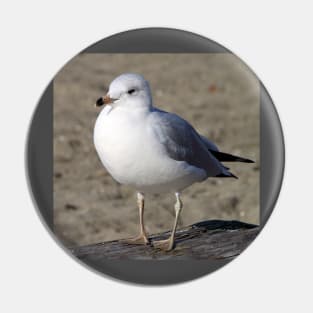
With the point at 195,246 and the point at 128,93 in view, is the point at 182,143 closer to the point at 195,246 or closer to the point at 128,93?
the point at 128,93

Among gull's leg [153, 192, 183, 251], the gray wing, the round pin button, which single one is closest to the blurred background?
the round pin button

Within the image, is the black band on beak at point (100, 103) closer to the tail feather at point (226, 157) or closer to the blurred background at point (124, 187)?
the blurred background at point (124, 187)

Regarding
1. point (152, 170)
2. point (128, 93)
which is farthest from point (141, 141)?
point (128, 93)

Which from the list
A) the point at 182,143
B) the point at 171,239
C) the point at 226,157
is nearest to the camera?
the point at 182,143

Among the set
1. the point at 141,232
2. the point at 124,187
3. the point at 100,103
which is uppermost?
the point at 100,103

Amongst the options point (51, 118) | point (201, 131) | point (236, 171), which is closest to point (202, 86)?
point (201, 131)

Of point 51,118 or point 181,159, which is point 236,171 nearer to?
point 181,159

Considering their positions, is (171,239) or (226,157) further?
(226,157)
